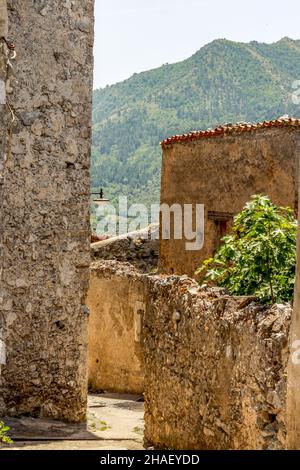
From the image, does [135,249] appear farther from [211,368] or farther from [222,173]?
[211,368]

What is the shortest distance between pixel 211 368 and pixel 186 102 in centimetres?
5864

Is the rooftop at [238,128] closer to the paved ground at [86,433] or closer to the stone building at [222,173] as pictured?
the stone building at [222,173]

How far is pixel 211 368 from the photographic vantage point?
267 inches

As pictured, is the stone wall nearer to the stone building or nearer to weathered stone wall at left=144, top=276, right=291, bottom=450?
weathered stone wall at left=144, top=276, right=291, bottom=450

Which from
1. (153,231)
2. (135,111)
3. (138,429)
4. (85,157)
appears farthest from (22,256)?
(135,111)

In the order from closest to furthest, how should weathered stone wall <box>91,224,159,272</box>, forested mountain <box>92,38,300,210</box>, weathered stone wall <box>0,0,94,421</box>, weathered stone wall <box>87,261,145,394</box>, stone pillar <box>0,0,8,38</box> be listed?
stone pillar <box>0,0,8,38</box> → weathered stone wall <box>0,0,94,421</box> → weathered stone wall <box>87,261,145,394</box> → weathered stone wall <box>91,224,159,272</box> → forested mountain <box>92,38,300,210</box>

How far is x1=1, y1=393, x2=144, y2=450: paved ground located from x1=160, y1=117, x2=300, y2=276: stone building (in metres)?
6.08

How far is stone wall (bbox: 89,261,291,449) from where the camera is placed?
555 centimetres

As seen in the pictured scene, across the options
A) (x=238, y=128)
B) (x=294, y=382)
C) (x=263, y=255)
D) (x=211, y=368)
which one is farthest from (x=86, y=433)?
(x=238, y=128)

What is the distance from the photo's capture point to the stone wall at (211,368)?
5.55m

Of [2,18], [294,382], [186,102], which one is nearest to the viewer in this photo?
[294,382]

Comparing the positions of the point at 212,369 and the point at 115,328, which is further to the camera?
the point at 115,328

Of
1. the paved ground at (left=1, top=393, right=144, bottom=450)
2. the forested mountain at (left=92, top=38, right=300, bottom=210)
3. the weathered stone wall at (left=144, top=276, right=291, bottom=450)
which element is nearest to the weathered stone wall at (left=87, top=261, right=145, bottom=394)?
the paved ground at (left=1, top=393, right=144, bottom=450)
